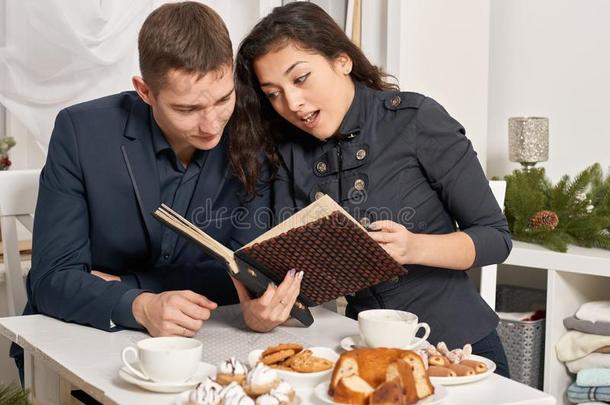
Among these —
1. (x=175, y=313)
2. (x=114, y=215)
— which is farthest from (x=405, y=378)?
(x=114, y=215)

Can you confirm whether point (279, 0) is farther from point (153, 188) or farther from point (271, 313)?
point (271, 313)

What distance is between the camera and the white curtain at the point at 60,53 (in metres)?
2.78

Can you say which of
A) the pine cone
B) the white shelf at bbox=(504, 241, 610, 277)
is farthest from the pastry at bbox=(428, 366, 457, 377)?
the pine cone

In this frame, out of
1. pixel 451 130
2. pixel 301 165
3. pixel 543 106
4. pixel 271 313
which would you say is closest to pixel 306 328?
pixel 271 313

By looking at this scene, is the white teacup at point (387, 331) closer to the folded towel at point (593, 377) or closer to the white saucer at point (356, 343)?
the white saucer at point (356, 343)

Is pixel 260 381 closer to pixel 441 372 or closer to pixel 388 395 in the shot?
pixel 388 395

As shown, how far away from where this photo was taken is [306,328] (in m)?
1.83

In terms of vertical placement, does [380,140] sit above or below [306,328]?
above

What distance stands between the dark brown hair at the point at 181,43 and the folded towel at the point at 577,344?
1610 millimetres

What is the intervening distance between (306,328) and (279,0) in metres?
2.01

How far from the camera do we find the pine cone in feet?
9.80

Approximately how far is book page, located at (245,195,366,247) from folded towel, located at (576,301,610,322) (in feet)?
4.96

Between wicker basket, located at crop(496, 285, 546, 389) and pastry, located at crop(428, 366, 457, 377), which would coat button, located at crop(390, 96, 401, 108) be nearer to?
pastry, located at crop(428, 366, 457, 377)

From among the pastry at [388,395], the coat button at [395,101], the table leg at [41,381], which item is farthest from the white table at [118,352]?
the coat button at [395,101]
